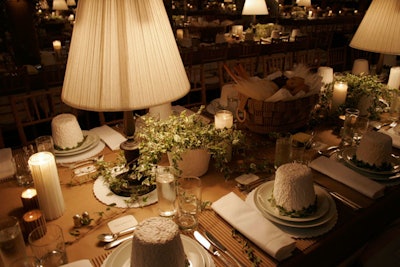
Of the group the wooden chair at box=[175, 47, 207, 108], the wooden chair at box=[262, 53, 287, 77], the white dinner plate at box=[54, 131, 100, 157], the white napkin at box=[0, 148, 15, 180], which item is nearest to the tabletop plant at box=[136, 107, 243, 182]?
the white dinner plate at box=[54, 131, 100, 157]

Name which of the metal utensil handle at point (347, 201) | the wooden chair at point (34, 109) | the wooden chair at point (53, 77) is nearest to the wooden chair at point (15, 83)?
the wooden chair at point (34, 109)

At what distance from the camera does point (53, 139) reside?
151 cm

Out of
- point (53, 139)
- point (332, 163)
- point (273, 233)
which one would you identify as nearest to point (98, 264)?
point (273, 233)

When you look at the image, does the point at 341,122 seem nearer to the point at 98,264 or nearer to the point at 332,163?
the point at 332,163

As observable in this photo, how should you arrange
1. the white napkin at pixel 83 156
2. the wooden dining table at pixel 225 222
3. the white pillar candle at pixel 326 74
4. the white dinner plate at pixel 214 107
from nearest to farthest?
the wooden dining table at pixel 225 222 → the white napkin at pixel 83 156 → the white dinner plate at pixel 214 107 → the white pillar candle at pixel 326 74

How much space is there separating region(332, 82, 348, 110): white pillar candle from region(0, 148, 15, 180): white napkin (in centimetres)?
167

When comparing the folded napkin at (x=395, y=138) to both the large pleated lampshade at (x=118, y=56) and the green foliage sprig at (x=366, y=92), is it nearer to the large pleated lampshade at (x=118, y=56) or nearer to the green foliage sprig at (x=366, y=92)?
the green foliage sprig at (x=366, y=92)

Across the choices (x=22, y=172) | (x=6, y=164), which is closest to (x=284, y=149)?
(x=22, y=172)

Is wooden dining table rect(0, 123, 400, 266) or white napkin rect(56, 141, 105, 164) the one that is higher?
white napkin rect(56, 141, 105, 164)

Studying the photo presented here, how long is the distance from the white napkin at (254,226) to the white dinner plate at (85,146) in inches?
28.8

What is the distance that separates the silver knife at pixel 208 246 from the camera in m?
0.93

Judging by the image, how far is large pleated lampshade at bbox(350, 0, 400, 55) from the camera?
155cm

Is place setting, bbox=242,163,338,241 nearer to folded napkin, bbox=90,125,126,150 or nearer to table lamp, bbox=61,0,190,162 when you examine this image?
table lamp, bbox=61,0,190,162

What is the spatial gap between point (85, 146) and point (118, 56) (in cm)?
76
